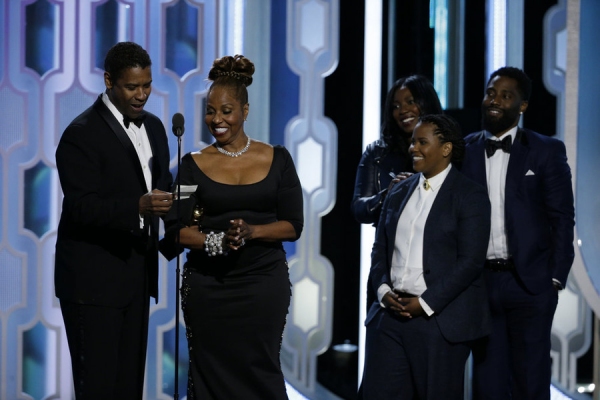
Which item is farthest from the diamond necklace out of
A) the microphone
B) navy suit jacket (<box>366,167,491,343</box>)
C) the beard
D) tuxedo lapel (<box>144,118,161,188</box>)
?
the beard

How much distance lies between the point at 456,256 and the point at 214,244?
920 millimetres

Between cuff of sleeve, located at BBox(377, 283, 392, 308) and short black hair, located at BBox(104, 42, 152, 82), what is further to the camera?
cuff of sleeve, located at BBox(377, 283, 392, 308)

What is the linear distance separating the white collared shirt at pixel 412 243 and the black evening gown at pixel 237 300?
1.30 ft

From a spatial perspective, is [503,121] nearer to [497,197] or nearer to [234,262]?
[497,197]

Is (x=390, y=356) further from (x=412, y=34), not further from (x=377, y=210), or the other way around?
(x=412, y=34)

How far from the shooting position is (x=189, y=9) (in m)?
4.64

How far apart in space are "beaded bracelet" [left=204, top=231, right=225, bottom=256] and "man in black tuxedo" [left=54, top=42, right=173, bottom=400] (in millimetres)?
210

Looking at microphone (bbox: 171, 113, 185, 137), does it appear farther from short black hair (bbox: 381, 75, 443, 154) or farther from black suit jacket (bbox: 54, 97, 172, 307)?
short black hair (bbox: 381, 75, 443, 154)

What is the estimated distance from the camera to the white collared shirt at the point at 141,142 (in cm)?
326

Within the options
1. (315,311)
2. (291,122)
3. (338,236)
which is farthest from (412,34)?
(315,311)

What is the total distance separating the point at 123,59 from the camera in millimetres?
3221

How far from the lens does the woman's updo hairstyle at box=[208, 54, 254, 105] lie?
3340 millimetres

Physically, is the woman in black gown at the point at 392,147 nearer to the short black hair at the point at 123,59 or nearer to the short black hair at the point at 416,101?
the short black hair at the point at 416,101

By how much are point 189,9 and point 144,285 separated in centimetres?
190
